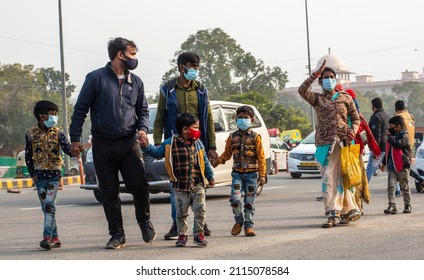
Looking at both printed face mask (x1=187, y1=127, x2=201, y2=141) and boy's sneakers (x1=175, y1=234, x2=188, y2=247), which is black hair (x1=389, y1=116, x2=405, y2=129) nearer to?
printed face mask (x1=187, y1=127, x2=201, y2=141)

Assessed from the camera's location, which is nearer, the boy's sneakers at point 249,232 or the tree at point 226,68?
the boy's sneakers at point 249,232

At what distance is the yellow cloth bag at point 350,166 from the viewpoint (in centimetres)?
1098

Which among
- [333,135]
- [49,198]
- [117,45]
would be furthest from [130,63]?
[333,135]

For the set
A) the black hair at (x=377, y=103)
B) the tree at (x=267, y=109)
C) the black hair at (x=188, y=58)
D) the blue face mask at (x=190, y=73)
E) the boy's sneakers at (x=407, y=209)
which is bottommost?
the boy's sneakers at (x=407, y=209)

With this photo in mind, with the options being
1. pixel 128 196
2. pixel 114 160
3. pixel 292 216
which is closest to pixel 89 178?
pixel 128 196

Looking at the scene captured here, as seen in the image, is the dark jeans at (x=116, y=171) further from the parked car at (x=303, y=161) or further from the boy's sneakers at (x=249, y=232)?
the parked car at (x=303, y=161)

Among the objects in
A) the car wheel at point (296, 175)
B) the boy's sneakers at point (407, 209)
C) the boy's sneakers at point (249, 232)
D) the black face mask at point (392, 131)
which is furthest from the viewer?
the car wheel at point (296, 175)

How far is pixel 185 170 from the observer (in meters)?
9.17

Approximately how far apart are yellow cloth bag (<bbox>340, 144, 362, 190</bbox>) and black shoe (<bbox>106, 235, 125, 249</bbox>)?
2966 millimetres

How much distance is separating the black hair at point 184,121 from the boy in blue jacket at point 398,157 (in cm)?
446

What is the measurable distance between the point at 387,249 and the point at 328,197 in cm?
251

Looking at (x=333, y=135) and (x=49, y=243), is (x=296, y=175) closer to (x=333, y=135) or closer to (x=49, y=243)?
(x=333, y=135)

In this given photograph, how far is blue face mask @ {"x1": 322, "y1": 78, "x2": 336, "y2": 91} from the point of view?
35.9ft

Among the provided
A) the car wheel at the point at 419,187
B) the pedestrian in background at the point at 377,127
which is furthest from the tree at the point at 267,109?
the pedestrian in background at the point at 377,127
